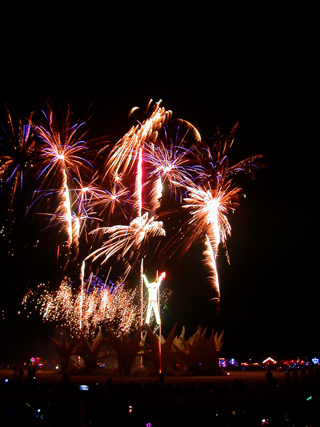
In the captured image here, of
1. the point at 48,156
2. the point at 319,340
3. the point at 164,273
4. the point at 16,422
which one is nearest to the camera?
the point at 16,422

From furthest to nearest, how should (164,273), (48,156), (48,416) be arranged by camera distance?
(164,273) → (48,156) → (48,416)

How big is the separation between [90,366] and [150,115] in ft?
61.6

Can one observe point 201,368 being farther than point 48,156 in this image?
Yes

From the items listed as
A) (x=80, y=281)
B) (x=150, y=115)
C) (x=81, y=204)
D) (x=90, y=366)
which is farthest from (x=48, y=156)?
(x=90, y=366)

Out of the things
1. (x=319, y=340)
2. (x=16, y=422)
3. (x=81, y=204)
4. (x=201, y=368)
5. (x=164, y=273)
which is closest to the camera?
(x=16, y=422)

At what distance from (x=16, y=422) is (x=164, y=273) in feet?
69.2

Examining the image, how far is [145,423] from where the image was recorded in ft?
27.0

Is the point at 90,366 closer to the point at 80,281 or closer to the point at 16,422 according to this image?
the point at 80,281

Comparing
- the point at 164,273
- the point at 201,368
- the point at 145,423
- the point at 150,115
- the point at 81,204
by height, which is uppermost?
the point at 150,115

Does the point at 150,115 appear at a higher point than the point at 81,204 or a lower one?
higher

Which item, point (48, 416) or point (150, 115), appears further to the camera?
point (150, 115)

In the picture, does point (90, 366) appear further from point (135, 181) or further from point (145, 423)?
point (145, 423)

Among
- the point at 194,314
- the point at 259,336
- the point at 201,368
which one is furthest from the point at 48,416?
the point at 259,336

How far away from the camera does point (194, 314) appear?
58.1 meters
